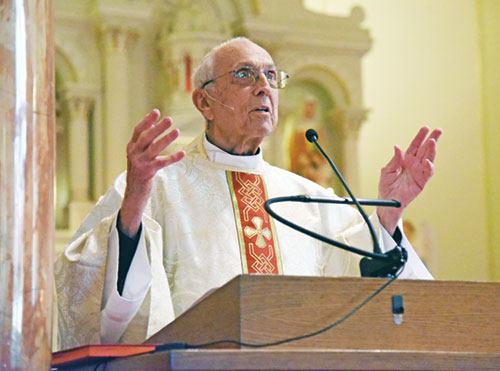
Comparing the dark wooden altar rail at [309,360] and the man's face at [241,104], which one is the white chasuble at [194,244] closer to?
the man's face at [241,104]

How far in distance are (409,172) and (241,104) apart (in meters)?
0.89

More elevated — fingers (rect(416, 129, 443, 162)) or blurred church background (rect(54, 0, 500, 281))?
blurred church background (rect(54, 0, 500, 281))

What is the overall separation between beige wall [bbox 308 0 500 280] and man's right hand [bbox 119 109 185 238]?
861cm

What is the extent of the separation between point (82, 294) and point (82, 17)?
6.54 meters

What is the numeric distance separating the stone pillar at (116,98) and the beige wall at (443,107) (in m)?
3.41

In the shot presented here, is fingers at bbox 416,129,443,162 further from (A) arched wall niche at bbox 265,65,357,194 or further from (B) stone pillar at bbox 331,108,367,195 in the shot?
(B) stone pillar at bbox 331,108,367,195

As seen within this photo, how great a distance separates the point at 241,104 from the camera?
365 cm

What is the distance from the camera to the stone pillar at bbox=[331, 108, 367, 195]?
10.0 m

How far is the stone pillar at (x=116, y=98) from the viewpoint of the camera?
881 centimetres

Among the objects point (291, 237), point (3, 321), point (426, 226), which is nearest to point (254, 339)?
point (3, 321)

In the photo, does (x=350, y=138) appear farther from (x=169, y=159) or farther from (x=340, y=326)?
(x=340, y=326)

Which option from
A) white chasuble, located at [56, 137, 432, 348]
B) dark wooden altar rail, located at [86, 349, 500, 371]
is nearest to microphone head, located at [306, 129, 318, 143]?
white chasuble, located at [56, 137, 432, 348]

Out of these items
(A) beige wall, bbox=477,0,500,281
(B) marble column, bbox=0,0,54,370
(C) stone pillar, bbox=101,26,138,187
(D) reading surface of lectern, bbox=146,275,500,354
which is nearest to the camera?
(D) reading surface of lectern, bbox=146,275,500,354

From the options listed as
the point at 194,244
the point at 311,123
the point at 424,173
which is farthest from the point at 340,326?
the point at 311,123
